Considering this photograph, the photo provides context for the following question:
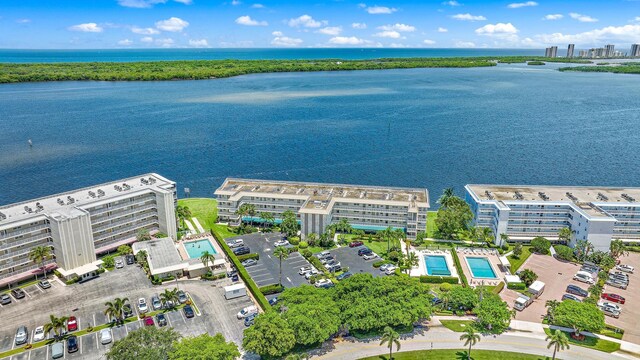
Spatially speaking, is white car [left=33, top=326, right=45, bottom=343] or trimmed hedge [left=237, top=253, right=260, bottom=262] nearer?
white car [left=33, top=326, right=45, bottom=343]

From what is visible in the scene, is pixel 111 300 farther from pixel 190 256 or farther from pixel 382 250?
pixel 382 250

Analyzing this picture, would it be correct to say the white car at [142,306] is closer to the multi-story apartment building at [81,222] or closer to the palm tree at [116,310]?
the palm tree at [116,310]

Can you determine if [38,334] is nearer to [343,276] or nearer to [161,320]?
[161,320]

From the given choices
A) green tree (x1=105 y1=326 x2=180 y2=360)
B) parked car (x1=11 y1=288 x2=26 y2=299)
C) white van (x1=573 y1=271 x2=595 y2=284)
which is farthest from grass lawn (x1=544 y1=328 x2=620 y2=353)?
parked car (x1=11 y1=288 x2=26 y2=299)

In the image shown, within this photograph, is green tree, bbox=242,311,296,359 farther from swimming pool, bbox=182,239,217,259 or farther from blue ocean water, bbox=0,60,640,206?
blue ocean water, bbox=0,60,640,206

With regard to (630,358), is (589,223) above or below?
above

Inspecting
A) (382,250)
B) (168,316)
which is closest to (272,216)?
(382,250)

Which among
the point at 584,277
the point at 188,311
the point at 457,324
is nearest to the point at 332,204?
the point at 457,324
